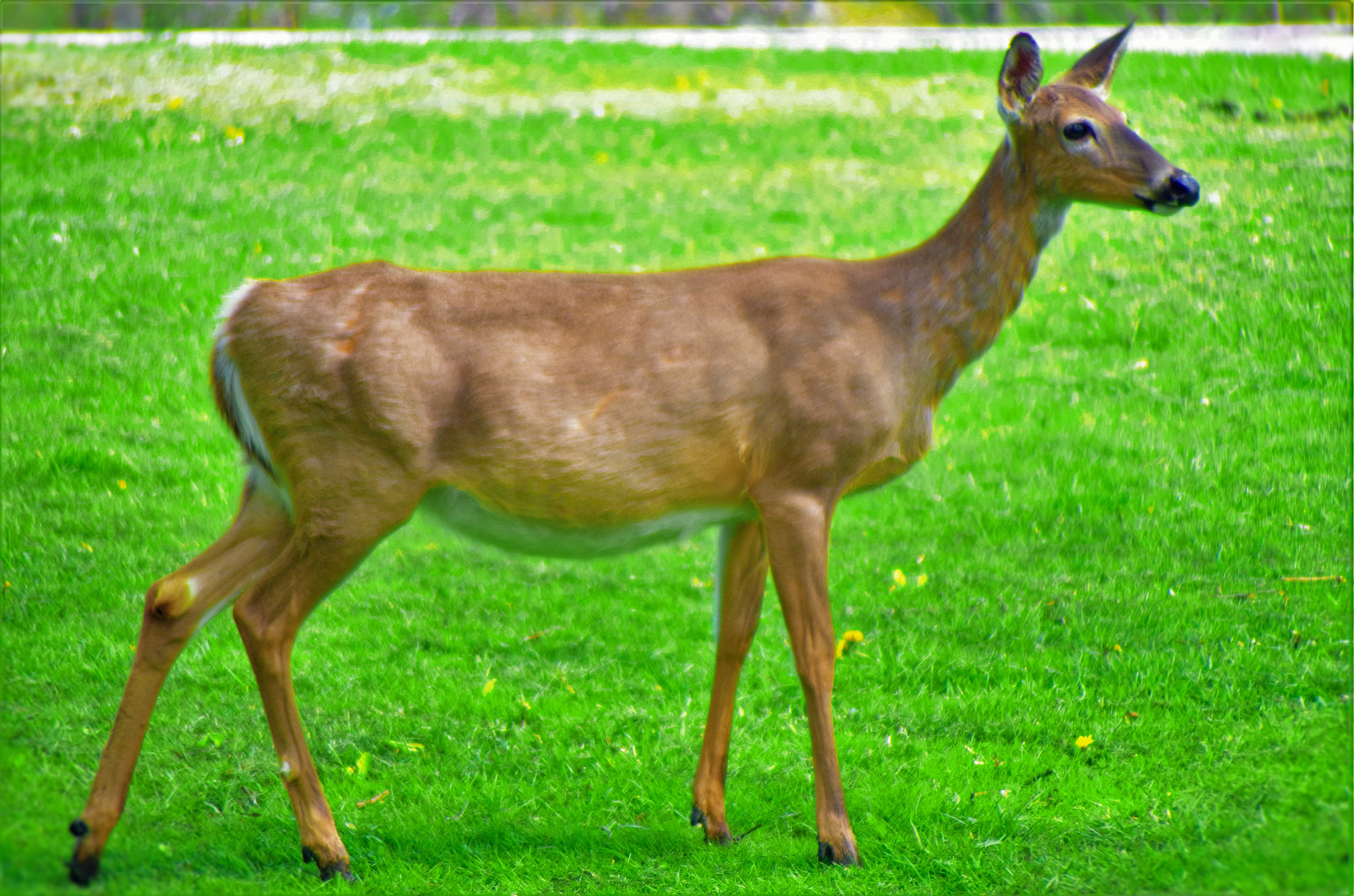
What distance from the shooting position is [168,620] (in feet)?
15.8

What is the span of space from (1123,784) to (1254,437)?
13.8ft

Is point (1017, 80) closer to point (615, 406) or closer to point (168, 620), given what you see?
point (615, 406)

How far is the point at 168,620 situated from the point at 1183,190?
385cm

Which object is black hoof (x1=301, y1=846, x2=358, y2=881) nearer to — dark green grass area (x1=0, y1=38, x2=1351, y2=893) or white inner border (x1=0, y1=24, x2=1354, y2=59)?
dark green grass area (x1=0, y1=38, x2=1351, y2=893)

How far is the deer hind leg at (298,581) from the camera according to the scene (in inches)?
186

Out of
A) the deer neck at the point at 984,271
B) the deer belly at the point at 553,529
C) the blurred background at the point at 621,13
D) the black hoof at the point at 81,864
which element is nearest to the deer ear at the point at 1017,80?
the deer neck at the point at 984,271

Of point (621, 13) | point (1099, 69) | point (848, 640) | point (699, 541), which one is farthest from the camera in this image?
point (621, 13)

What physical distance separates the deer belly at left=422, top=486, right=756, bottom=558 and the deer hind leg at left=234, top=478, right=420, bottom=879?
0.70 feet

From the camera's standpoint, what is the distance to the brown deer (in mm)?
4762

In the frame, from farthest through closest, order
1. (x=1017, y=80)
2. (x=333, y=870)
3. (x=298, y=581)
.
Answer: (x=1017, y=80) → (x=333, y=870) → (x=298, y=581)

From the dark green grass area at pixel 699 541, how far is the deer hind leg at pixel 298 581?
0.49 metres

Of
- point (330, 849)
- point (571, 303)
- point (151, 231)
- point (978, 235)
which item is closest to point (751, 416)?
point (571, 303)

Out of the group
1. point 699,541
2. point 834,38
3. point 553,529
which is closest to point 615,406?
point 553,529

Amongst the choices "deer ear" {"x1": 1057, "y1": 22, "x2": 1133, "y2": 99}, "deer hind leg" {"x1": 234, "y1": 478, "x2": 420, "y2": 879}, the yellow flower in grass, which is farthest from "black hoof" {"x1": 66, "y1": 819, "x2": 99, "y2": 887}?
"deer ear" {"x1": 1057, "y1": 22, "x2": 1133, "y2": 99}
